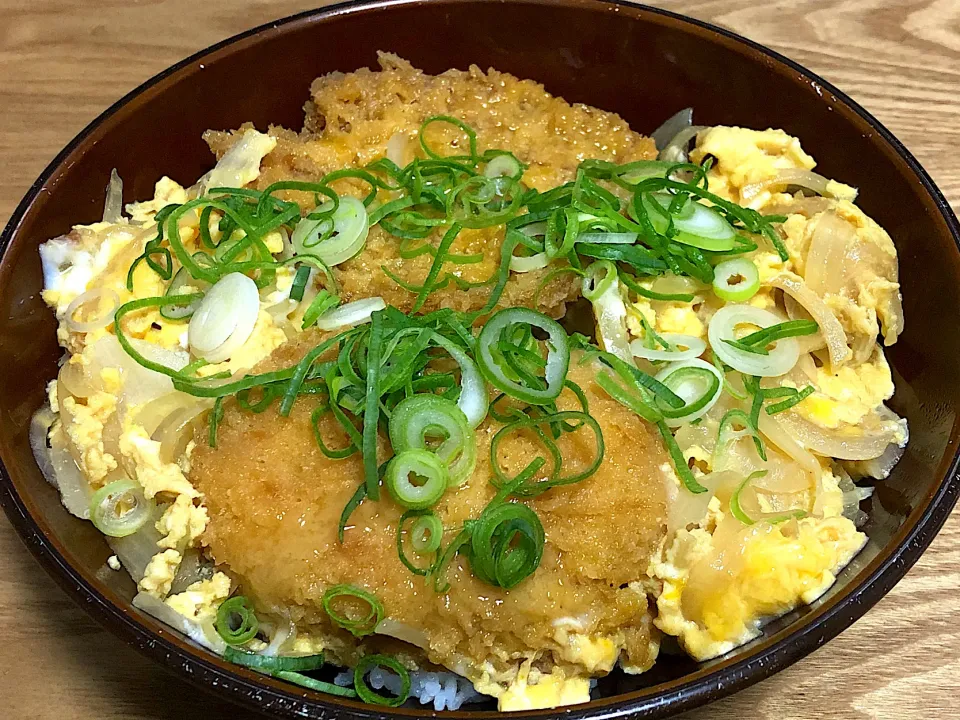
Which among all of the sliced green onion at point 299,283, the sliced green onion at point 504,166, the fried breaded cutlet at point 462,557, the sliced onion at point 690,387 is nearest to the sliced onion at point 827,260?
the sliced onion at point 690,387

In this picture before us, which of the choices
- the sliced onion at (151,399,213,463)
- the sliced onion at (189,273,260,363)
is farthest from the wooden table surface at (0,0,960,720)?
the sliced onion at (189,273,260,363)

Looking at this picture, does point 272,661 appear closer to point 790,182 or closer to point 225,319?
point 225,319

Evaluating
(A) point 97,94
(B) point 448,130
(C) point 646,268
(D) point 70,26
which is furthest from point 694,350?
(D) point 70,26

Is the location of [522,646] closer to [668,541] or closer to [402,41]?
[668,541]

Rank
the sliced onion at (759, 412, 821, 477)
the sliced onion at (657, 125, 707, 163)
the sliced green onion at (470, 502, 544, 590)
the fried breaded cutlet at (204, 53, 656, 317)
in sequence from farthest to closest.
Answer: the sliced onion at (657, 125, 707, 163)
the fried breaded cutlet at (204, 53, 656, 317)
the sliced onion at (759, 412, 821, 477)
the sliced green onion at (470, 502, 544, 590)

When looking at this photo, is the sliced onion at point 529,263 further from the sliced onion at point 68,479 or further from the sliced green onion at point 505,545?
the sliced onion at point 68,479

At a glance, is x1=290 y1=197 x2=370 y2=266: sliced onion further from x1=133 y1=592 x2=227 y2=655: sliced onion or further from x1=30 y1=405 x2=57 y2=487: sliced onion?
x1=133 y1=592 x2=227 y2=655: sliced onion

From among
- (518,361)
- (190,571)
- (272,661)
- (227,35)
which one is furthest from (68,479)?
(227,35)

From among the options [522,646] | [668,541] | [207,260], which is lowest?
[522,646]
